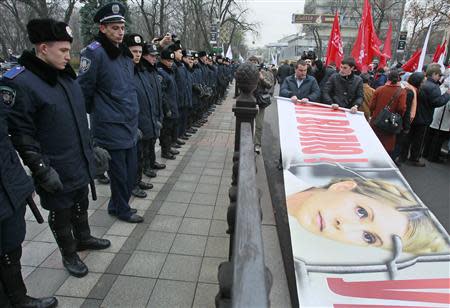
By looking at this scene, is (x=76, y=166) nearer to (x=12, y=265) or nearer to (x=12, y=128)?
(x=12, y=128)

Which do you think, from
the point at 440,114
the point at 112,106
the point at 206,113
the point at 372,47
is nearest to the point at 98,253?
the point at 112,106

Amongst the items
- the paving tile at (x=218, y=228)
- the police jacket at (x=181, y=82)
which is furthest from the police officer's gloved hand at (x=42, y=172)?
the police jacket at (x=181, y=82)

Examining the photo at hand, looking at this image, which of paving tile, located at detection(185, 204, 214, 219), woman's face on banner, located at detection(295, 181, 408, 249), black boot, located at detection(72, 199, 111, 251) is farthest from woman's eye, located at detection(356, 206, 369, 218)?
black boot, located at detection(72, 199, 111, 251)

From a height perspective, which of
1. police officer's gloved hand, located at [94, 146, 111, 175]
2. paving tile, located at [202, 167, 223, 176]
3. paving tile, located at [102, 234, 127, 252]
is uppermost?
police officer's gloved hand, located at [94, 146, 111, 175]

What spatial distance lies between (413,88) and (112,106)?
5.28 m

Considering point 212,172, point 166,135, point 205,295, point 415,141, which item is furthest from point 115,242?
point 415,141

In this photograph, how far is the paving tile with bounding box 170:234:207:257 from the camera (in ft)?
10.9

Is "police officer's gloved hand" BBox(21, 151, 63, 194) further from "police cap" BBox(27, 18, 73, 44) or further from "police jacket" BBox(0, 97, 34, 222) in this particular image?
"police cap" BBox(27, 18, 73, 44)

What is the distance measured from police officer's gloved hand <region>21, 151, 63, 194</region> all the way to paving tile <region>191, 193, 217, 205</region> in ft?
7.38

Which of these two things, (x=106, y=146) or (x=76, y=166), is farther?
(x=106, y=146)

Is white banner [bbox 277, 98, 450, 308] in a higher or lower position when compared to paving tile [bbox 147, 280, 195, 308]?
higher

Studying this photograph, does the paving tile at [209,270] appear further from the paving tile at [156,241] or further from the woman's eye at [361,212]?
the woman's eye at [361,212]

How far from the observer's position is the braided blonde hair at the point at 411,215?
2.63 meters

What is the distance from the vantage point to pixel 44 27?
241 centimetres
